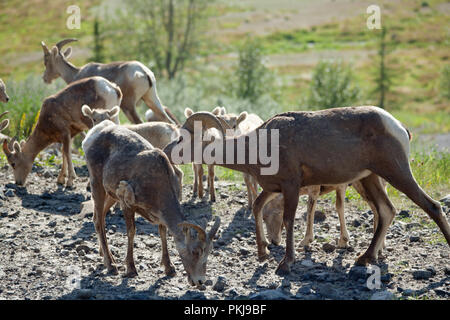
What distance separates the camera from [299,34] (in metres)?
65.5

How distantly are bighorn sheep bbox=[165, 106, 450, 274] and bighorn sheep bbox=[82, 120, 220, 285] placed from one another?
1215 millimetres

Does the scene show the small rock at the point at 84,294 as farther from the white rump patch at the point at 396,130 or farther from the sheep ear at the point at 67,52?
the sheep ear at the point at 67,52

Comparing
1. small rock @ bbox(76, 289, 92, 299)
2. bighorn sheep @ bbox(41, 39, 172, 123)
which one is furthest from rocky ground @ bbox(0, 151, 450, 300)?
bighorn sheep @ bbox(41, 39, 172, 123)

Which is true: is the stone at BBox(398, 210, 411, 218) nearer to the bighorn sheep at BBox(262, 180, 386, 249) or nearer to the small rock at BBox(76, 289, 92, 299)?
the bighorn sheep at BBox(262, 180, 386, 249)

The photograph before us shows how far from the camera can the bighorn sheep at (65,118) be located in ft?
38.1

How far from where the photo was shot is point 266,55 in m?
54.3

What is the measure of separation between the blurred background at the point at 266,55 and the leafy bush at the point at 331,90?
0.17ft

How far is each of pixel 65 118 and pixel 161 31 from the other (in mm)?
30526

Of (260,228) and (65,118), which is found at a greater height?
(65,118)

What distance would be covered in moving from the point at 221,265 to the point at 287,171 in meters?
1.45

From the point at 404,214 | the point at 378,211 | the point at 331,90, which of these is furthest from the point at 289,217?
the point at 331,90

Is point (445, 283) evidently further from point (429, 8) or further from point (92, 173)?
point (429, 8)

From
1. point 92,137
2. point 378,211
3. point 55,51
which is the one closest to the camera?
point 92,137

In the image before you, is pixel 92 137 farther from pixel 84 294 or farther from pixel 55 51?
pixel 55 51
